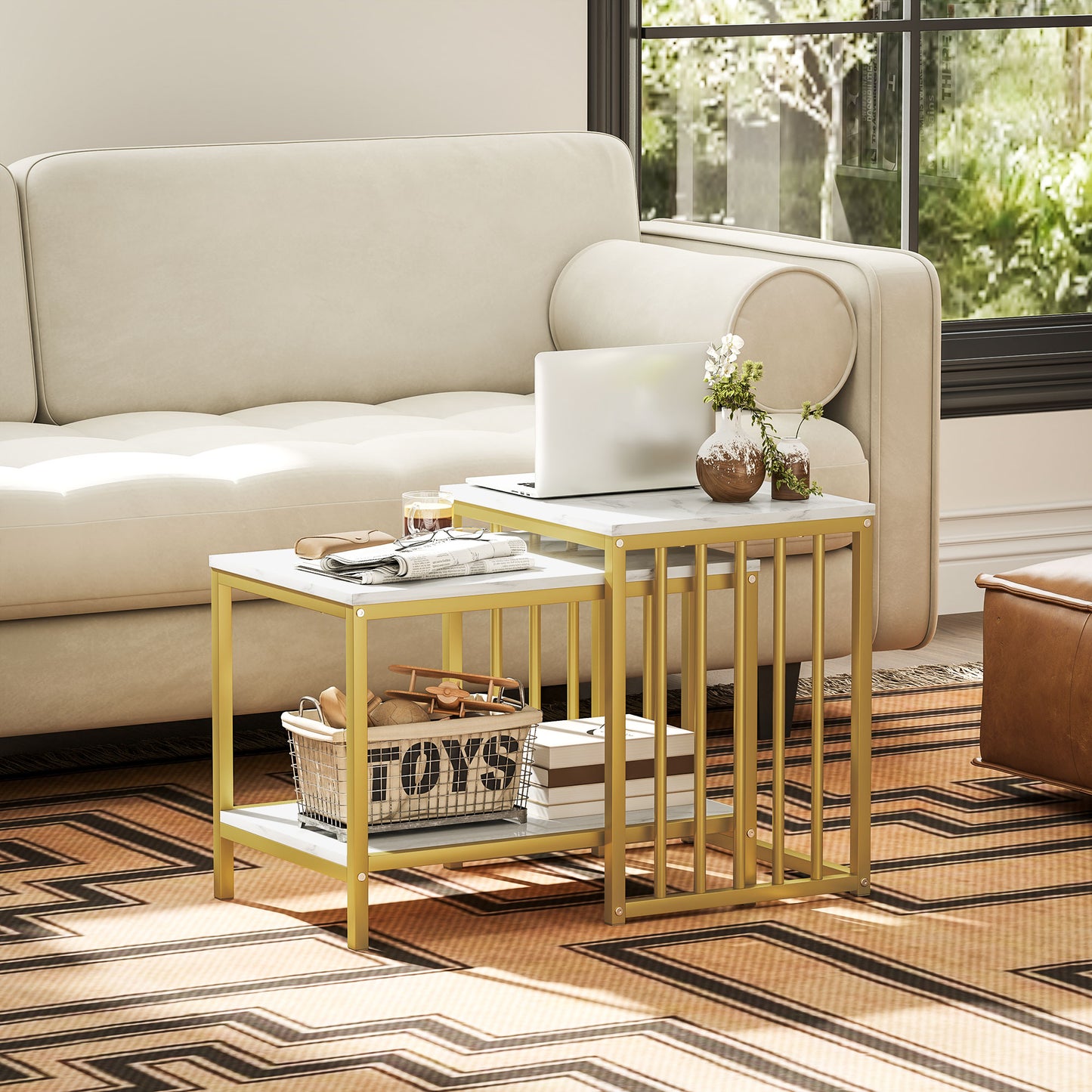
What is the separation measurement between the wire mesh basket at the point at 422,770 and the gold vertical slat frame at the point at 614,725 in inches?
4.0

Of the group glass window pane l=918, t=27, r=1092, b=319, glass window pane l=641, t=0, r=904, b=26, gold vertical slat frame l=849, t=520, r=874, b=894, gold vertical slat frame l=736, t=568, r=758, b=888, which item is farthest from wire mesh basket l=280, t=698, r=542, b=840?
glass window pane l=918, t=27, r=1092, b=319

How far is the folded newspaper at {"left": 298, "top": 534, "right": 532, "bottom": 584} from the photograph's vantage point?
6.76ft

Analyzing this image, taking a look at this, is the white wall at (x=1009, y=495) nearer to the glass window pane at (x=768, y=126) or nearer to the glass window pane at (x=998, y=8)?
the glass window pane at (x=768, y=126)

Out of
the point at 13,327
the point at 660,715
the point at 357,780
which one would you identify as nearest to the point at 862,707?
the point at 660,715

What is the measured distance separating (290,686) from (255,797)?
6.4 inches

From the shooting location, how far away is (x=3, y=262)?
3117mm

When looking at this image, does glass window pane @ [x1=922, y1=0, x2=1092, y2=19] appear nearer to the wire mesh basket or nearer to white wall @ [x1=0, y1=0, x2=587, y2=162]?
white wall @ [x1=0, y1=0, x2=587, y2=162]

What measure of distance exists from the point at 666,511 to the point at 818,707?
1.00 feet

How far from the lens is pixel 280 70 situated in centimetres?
368

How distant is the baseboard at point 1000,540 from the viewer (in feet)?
13.4

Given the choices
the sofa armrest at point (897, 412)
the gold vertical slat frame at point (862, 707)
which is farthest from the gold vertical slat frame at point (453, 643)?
the sofa armrest at point (897, 412)

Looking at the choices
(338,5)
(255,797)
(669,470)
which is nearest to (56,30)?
(338,5)

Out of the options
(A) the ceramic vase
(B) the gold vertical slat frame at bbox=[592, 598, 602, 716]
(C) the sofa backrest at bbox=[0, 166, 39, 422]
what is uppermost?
(C) the sofa backrest at bbox=[0, 166, 39, 422]

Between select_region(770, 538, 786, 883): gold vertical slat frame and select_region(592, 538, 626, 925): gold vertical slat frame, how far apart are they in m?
0.18
